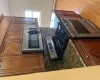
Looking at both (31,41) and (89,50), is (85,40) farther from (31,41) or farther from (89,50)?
(31,41)

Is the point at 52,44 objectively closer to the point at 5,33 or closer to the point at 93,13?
the point at 5,33

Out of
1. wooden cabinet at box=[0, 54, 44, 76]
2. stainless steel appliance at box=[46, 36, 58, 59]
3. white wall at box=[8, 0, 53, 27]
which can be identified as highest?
wooden cabinet at box=[0, 54, 44, 76]

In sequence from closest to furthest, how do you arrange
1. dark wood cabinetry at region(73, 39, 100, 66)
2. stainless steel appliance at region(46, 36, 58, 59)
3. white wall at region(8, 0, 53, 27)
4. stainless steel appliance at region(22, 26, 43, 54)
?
dark wood cabinetry at region(73, 39, 100, 66) < stainless steel appliance at region(22, 26, 43, 54) < stainless steel appliance at region(46, 36, 58, 59) < white wall at region(8, 0, 53, 27)

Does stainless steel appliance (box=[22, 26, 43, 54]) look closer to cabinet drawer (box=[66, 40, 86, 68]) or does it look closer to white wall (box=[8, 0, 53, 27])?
cabinet drawer (box=[66, 40, 86, 68])

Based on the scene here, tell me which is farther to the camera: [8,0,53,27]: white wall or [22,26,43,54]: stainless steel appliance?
[8,0,53,27]: white wall

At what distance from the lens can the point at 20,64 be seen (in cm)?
100

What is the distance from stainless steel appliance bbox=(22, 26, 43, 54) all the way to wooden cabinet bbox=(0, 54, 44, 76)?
2.8 inches

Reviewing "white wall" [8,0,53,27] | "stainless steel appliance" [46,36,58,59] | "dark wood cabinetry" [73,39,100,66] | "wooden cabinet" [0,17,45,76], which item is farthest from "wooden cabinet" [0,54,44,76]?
"white wall" [8,0,53,27]

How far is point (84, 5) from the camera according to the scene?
206cm

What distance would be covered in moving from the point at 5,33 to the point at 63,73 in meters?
1.09

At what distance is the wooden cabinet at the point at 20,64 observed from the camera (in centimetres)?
94

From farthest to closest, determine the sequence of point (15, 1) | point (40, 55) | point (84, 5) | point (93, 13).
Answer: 1. point (15, 1)
2. point (84, 5)
3. point (93, 13)
4. point (40, 55)

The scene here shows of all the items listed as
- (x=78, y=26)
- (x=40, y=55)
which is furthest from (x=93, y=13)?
(x=40, y=55)

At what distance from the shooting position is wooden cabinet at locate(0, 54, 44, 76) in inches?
36.9
